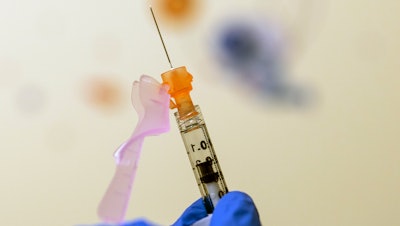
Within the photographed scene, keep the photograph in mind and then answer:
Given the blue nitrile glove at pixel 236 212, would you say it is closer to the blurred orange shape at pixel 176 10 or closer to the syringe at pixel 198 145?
the syringe at pixel 198 145

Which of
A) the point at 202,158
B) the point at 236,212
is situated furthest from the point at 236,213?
the point at 202,158

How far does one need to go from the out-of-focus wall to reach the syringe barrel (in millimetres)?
353

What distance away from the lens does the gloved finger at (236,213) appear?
542 millimetres

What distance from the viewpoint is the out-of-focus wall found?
3.31ft

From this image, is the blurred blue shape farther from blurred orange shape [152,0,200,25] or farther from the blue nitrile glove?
the blue nitrile glove

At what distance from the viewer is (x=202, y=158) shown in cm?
67

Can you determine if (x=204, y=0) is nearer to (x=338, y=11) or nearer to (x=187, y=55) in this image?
(x=187, y=55)

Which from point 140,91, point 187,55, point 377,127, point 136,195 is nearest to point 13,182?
point 136,195

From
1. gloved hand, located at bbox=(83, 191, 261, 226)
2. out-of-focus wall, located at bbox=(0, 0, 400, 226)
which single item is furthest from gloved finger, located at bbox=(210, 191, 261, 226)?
out-of-focus wall, located at bbox=(0, 0, 400, 226)

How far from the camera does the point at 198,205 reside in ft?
2.25

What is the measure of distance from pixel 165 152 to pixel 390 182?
17.6 inches

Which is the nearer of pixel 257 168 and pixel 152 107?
pixel 152 107

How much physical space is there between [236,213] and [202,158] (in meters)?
0.13

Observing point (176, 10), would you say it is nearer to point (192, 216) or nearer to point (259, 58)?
point (259, 58)
